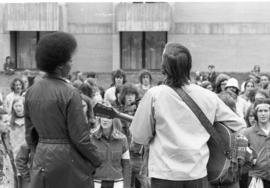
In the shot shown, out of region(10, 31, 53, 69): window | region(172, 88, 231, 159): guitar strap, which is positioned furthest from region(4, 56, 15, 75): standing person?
region(172, 88, 231, 159): guitar strap

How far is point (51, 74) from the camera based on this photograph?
4.61 m

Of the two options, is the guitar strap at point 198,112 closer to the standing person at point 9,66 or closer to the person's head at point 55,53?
the person's head at point 55,53

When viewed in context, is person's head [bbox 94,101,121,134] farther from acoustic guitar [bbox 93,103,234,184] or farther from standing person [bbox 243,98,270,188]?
acoustic guitar [bbox 93,103,234,184]

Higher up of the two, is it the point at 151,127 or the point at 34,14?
the point at 34,14

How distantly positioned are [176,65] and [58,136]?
108cm

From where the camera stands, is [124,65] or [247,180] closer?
[247,180]

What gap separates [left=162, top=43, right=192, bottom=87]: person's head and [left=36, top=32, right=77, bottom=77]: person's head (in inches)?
31.1

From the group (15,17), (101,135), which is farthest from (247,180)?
(15,17)

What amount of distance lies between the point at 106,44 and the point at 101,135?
18886 mm

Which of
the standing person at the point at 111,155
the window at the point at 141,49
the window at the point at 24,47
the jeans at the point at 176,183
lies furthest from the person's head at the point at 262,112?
the window at the point at 24,47

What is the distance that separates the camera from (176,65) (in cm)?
441

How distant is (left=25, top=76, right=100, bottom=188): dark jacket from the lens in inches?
174

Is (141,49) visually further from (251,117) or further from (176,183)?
(176,183)

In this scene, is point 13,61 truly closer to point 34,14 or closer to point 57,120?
point 34,14
